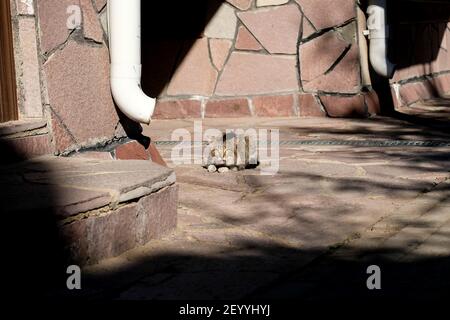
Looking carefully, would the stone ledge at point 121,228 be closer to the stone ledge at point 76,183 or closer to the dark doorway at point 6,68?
the stone ledge at point 76,183

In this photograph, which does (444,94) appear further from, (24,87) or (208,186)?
(24,87)

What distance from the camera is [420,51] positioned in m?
9.55

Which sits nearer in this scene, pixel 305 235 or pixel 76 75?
pixel 305 235

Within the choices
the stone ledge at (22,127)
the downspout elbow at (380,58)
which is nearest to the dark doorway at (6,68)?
the stone ledge at (22,127)

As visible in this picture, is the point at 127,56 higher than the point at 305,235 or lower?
higher

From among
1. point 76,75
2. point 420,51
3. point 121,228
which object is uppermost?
point 420,51

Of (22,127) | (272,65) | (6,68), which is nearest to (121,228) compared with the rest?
(22,127)

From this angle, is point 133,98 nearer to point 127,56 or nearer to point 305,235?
point 127,56

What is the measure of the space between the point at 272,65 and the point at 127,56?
369 cm

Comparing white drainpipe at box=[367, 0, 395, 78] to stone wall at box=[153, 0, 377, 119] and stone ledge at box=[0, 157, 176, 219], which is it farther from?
stone ledge at box=[0, 157, 176, 219]

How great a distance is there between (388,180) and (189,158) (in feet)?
4.73

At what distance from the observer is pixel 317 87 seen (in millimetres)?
7512

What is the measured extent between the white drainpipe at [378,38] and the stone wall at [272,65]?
15cm
